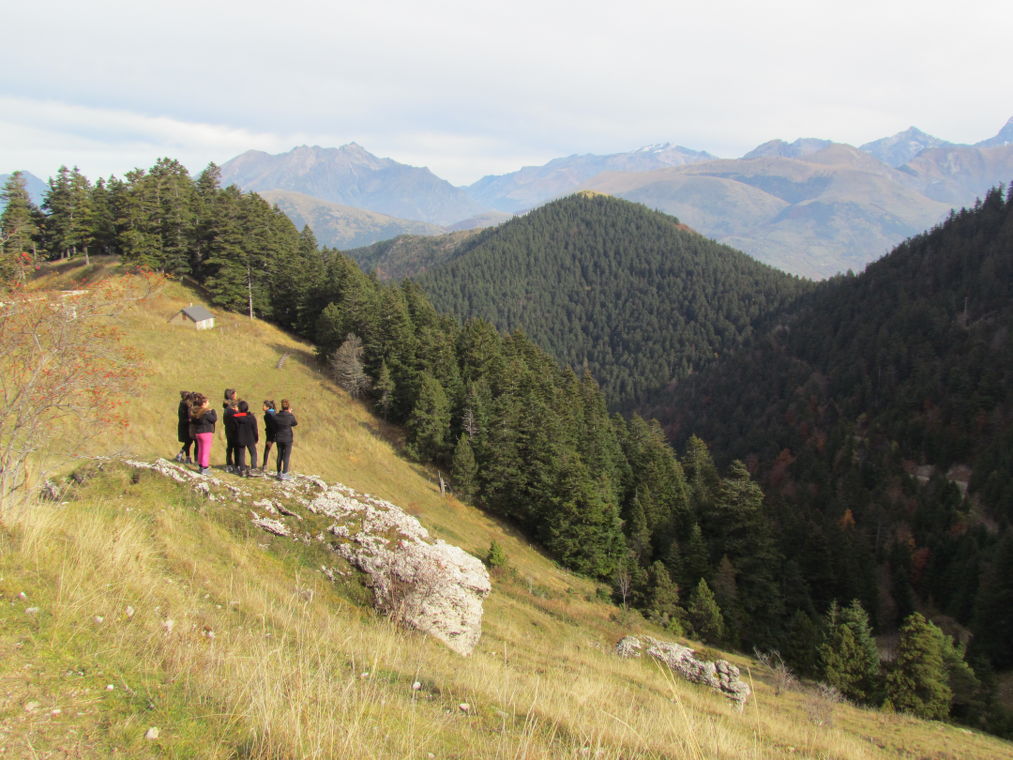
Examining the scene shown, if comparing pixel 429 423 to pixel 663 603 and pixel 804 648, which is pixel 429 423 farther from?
pixel 804 648

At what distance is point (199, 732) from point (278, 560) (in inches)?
288

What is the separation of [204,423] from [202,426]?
0.09 m

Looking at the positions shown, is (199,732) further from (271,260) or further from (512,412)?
(271,260)

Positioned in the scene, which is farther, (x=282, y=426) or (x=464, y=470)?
(x=464, y=470)

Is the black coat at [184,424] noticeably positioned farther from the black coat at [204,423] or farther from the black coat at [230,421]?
the black coat at [230,421]

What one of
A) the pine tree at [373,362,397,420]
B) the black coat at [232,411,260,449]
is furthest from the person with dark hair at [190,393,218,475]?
the pine tree at [373,362,397,420]

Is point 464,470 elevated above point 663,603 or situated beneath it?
elevated above

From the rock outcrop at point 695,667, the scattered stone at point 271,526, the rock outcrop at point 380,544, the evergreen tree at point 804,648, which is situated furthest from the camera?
the evergreen tree at point 804,648

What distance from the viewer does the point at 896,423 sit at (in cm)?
9081

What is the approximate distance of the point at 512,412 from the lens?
41.9 meters

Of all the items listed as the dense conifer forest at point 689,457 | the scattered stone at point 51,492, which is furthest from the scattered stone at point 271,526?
the dense conifer forest at point 689,457

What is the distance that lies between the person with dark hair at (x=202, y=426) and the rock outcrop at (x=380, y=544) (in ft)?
1.47

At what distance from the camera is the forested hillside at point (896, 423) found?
45.7m

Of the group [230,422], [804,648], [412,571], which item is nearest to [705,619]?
[804,648]
